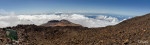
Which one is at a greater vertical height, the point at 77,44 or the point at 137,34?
the point at 137,34

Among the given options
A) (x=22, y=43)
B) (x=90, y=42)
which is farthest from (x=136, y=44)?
(x=22, y=43)

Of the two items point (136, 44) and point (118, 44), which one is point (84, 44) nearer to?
point (118, 44)

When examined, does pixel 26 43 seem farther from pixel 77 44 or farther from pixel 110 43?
pixel 110 43

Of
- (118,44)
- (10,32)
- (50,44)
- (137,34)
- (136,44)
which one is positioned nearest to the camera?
(10,32)

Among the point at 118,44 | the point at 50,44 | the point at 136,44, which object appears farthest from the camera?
the point at 50,44

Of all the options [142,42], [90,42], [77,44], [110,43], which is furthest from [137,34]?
[77,44]

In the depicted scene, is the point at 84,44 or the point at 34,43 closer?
the point at 84,44

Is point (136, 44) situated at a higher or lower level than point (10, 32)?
lower

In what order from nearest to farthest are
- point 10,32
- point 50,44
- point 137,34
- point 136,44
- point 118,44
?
point 10,32 < point 136,44 < point 118,44 < point 137,34 < point 50,44

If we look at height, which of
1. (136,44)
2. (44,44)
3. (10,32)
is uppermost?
(10,32)
